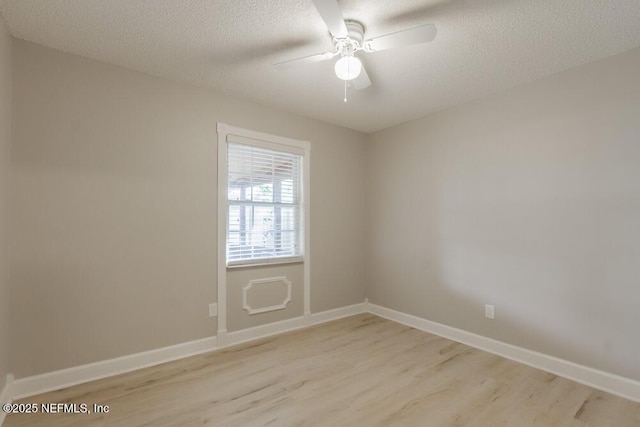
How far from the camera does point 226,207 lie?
3.02 metres

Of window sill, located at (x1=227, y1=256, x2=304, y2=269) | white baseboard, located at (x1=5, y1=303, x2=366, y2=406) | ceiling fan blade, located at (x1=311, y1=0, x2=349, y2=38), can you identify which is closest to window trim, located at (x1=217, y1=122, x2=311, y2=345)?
window sill, located at (x1=227, y1=256, x2=304, y2=269)

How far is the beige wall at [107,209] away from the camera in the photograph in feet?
7.11

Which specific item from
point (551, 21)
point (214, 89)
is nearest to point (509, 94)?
point (551, 21)

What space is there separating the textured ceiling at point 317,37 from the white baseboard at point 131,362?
2370mm

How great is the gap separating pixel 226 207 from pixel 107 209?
3.16 feet

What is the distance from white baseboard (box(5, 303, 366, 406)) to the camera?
2123 millimetres

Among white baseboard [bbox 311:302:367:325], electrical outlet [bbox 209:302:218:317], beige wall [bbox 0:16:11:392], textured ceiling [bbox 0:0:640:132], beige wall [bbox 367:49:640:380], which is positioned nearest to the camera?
textured ceiling [bbox 0:0:640:132]

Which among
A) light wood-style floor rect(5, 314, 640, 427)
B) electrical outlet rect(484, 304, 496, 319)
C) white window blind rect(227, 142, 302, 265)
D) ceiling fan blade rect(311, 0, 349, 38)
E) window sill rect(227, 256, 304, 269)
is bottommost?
light wood-style floor rect(5, 314, 640, 427)

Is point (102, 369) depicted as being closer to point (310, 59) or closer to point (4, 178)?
point (4, 178)

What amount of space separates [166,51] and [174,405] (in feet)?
8.19

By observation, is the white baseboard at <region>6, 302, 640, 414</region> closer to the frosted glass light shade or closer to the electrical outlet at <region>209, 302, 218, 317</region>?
the electrical outlet at <region>209, 302, 218, 317</region>

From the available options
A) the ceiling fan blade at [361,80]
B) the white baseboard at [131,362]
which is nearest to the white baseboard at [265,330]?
the white baseboard at [131,362]

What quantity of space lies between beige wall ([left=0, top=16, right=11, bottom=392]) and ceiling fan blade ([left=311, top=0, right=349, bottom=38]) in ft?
6.49

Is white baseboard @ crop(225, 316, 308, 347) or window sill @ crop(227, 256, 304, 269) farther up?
window sill @ crop(227, 256, 304, 269)
